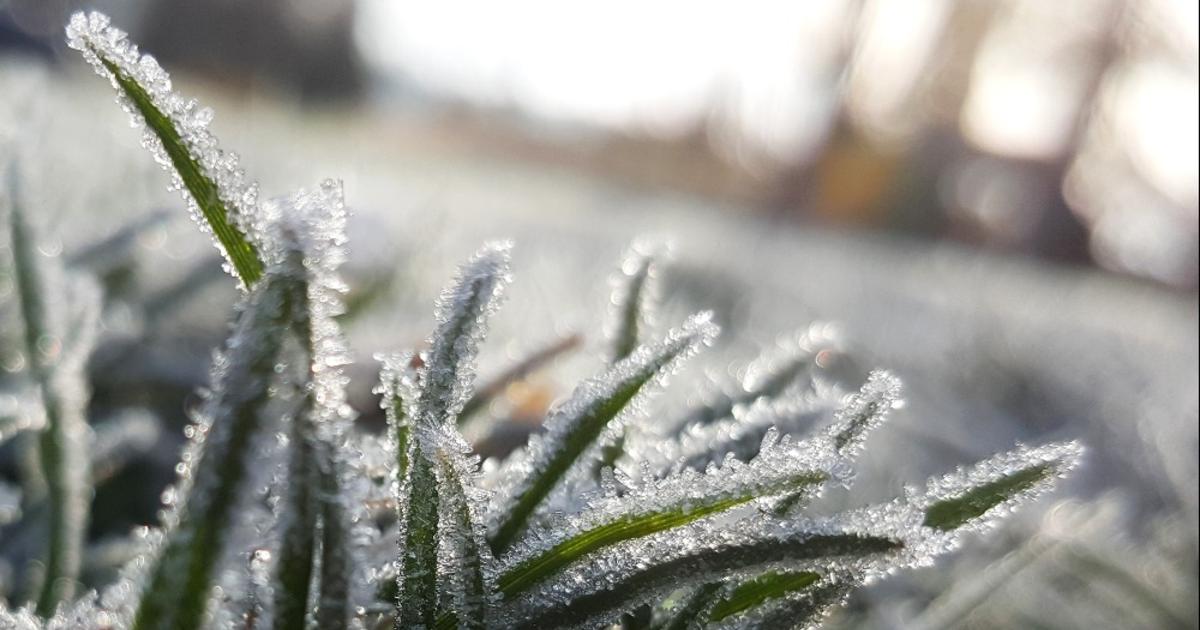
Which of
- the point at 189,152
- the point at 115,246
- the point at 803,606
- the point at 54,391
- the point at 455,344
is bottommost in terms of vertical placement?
the point at 803,606

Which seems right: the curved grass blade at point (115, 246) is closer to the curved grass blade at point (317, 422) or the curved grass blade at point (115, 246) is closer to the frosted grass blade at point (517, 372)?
the frosted grass blade at point (517, 372)

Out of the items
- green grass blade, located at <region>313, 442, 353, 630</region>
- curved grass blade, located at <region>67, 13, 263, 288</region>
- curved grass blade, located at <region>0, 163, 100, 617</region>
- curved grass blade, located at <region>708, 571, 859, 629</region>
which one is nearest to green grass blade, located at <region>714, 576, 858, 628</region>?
curved grass blade, located at <region>708, 571, 859, 629</region>

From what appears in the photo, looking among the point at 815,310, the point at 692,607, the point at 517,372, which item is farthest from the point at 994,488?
the point at 815,310

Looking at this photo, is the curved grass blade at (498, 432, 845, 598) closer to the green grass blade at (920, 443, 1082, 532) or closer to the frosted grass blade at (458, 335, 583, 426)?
the green grass blade at (920, 443, 1082, 532)

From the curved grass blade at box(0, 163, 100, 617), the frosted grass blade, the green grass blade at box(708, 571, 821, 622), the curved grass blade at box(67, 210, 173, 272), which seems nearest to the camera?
the green grass blade at box(708, 571, 821, 622)

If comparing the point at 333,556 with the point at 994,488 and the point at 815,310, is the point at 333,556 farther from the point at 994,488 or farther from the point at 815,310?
the point at 815,310

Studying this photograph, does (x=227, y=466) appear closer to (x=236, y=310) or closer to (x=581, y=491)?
(x=236, y=310)
